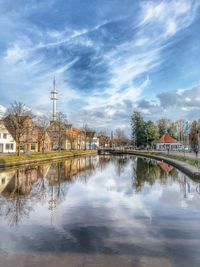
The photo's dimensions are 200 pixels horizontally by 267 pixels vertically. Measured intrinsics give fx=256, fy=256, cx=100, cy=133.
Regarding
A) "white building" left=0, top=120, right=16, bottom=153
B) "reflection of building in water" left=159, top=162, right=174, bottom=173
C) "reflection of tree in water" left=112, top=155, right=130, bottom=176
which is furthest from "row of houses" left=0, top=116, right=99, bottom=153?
"reflection of building in water" left=159, top=162, right=174, bottom=173

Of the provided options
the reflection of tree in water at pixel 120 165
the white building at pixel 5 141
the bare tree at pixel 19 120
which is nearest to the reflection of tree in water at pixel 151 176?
the reflection of tree in water at pixel 120 165

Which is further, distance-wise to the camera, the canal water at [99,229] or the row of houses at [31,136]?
the row of houses at [31,136]

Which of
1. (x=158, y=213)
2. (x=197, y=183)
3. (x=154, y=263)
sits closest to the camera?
(x=154, y=263)

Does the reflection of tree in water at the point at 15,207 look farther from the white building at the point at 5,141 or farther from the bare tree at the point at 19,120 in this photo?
the white building at the point at 5,141

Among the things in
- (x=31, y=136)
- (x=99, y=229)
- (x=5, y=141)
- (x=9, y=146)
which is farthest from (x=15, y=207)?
(x=9, y=146)

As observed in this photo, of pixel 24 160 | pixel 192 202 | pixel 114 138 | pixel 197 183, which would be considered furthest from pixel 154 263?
pixel 114 138

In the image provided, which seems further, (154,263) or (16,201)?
(16,201)

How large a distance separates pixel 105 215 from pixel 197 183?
34.3 feet

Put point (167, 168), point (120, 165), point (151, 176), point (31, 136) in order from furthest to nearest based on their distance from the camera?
point (31, 136) < point (120, 165) < point (167, 168) < point (151, 176)

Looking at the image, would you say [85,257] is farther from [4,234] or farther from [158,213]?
[158,213]

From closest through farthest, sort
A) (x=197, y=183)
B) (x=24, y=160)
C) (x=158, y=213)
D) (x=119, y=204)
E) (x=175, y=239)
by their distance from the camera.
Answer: (x=175, y=239), (x=158, y=213), (x=119, y=204), (x=197, y=183), (x=24, y=160)

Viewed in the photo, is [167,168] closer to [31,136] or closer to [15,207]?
[15,207]

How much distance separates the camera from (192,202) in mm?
12539

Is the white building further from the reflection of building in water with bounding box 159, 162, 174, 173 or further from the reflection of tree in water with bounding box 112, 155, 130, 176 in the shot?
the reflection of building in water with bounding box 159, 162, 174, 173
